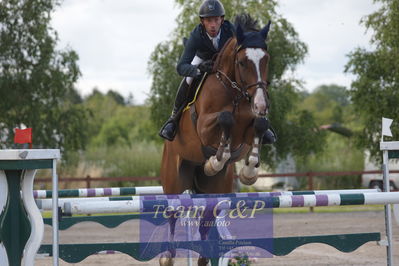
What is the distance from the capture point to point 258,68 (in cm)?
457

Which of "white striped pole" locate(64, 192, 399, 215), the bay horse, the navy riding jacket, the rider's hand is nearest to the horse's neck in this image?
the bay horse

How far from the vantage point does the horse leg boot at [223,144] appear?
15.3ft

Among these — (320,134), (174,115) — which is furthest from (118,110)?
(174,115)

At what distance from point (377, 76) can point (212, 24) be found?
12.9 metres

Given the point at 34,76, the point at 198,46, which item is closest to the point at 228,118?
the point at 198,46

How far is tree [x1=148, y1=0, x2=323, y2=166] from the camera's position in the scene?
16.9 m

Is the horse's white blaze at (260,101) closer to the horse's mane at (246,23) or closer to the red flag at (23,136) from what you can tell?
the horse's mane at (246,23)

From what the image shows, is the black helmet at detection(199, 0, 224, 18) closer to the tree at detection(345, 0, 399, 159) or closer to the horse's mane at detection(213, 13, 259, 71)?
the horse's mane at detection(213, 13, 259, 71)

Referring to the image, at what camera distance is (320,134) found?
58.7 feet

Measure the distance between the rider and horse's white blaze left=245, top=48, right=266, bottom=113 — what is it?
554mm

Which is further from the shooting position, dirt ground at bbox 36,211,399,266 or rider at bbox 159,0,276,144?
dirt ground at bbox 36,211,399,266

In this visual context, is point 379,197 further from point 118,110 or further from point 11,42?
point 118,110

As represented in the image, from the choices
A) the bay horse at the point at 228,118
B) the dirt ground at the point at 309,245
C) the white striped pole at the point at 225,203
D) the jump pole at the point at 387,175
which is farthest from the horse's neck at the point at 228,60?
the dirt ground at the point at 309,245

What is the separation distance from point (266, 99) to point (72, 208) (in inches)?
67.7
